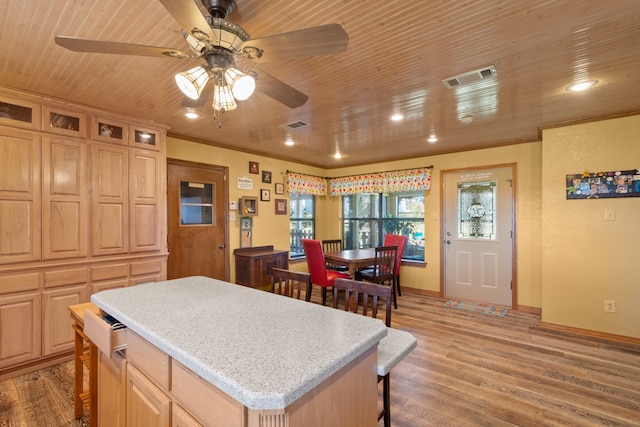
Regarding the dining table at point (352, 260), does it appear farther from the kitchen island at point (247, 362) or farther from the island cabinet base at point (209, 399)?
the island cabinet base at point (209, 399)

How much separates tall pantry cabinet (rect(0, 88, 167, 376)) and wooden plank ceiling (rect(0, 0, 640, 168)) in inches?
9.8

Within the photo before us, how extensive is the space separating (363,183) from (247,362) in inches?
196

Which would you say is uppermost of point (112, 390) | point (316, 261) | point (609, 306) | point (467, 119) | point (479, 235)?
point (467, 119)

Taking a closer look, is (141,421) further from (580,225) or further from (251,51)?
(580,225)

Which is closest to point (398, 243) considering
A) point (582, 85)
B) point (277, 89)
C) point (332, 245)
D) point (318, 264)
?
point (332, 245)

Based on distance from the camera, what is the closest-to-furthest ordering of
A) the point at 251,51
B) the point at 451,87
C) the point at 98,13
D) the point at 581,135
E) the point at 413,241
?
1. the point at 251,51
2. the point at 98,13
3. the point at 451,87
4. the point at 581,135
5. the point at 413,241

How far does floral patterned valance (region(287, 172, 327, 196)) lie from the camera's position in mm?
5299

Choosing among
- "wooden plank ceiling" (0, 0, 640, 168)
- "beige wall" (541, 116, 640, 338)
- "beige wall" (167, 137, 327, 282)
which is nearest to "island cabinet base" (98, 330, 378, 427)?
"wooden plank ceiling" (0, 0, 640, 168)

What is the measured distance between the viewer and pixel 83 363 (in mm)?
1852

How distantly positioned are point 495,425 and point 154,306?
2.11m

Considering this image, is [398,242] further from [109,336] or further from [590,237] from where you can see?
[109,336]

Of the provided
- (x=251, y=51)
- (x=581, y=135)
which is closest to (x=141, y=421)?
(x=251, y=51)

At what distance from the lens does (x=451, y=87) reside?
240cm

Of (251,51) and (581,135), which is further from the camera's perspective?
(581,135)
